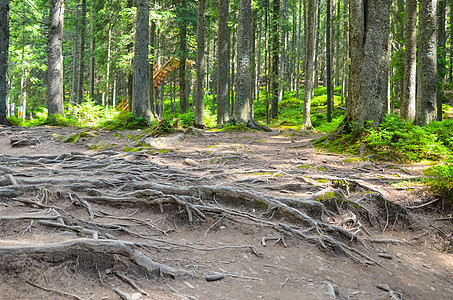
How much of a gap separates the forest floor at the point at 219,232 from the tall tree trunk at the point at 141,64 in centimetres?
773

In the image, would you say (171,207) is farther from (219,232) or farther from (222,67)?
(222,67)

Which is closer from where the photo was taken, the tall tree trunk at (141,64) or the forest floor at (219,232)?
the forest floor at (219,232)

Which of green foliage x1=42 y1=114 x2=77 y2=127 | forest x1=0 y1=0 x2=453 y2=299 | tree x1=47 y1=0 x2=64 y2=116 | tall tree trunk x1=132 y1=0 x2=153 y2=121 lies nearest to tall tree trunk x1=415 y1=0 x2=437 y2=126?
forest x1=0 y1=0 x2=453 y2=299

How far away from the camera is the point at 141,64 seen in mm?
14398

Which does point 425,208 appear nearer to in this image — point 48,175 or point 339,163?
point 339,163

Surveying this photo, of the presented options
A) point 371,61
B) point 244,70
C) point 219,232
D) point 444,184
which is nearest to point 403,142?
point 371,61

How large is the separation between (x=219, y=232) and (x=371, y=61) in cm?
655

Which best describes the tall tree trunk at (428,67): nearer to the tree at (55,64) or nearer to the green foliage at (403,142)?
the green foliage at (403,142)

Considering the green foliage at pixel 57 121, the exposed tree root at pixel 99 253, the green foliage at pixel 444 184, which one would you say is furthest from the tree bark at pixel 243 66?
the exposed tree root at pixel 99 253

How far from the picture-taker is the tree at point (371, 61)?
8.35 metres

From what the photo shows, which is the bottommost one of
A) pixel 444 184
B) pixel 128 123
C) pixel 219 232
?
pixel 219 232

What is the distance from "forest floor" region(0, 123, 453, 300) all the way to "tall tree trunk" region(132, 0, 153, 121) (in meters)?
7.73

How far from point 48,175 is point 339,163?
5.61 meters

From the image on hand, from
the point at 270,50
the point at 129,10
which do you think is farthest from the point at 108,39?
the point at 270,50
